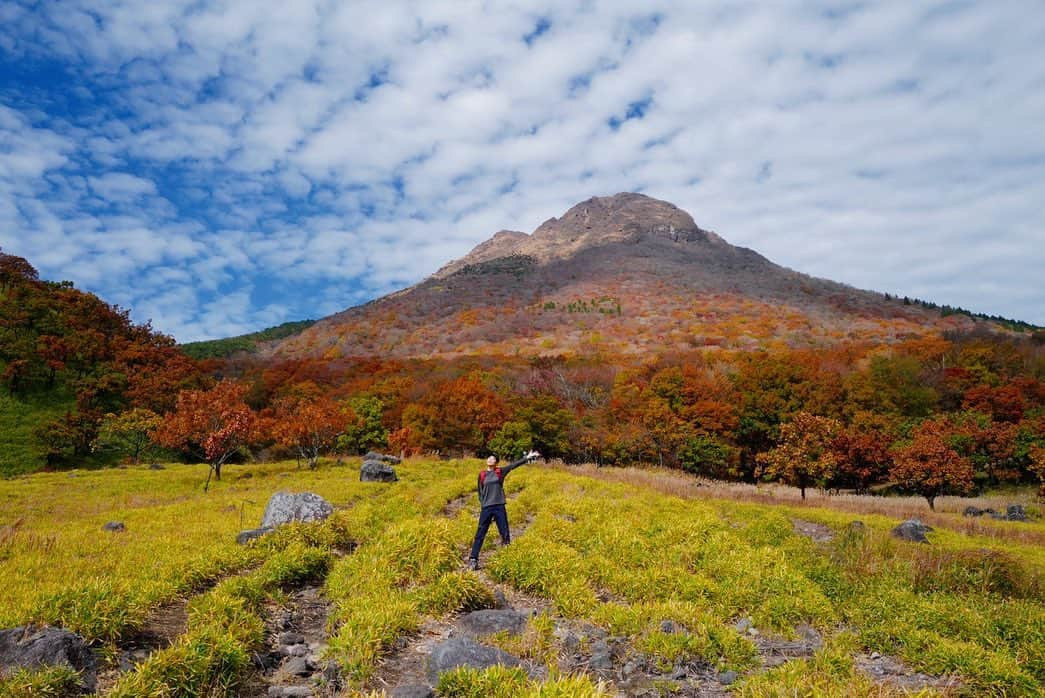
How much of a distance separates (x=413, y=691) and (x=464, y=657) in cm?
92

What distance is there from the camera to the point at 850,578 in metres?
13.2

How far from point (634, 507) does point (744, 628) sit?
31.7 feet

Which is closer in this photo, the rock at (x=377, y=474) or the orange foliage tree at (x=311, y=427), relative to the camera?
the rock at (x=377, y=474)

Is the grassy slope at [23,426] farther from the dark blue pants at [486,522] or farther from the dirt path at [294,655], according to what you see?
the dark blue pants at [486,522]

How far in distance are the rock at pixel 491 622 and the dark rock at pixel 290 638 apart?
9.64 ft

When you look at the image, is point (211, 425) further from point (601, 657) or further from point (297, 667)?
point (601, 657)

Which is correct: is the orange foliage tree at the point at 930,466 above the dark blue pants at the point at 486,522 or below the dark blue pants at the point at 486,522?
below

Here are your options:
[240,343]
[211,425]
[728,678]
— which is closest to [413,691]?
[728,678]

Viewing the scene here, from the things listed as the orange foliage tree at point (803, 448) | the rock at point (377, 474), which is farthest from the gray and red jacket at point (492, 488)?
the orange foliage tree at point (803, 448)

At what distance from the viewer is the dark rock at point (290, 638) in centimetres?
938

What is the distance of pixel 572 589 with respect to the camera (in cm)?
1140

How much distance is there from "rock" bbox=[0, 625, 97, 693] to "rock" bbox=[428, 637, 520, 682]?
4623 mm

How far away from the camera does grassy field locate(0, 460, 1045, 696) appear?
796cm

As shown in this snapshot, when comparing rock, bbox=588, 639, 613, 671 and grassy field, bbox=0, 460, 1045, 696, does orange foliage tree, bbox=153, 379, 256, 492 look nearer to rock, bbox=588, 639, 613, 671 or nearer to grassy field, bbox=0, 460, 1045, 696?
grassy field, bbox=0, 460, 1045, 696
